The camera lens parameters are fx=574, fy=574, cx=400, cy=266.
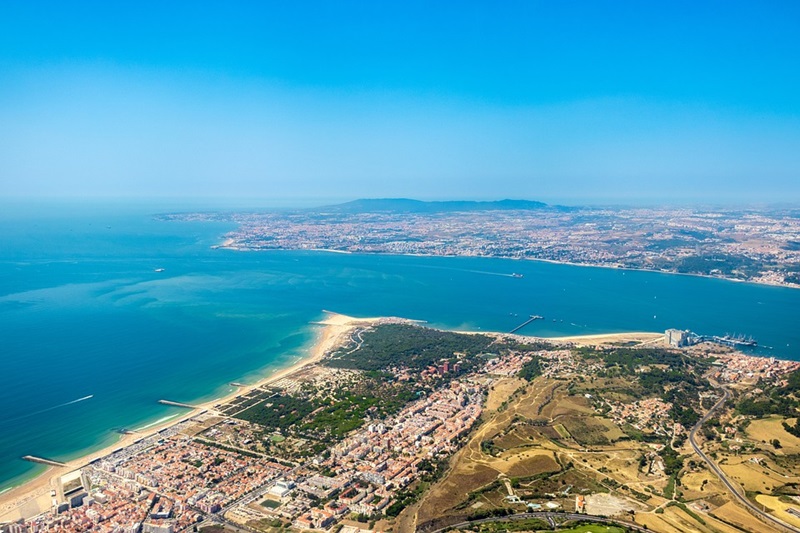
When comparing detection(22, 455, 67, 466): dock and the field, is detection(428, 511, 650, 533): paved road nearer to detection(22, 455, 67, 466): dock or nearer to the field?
the field

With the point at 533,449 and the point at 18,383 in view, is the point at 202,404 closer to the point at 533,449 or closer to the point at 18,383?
the point at 18,383

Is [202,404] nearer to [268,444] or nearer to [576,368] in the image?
[268,444]

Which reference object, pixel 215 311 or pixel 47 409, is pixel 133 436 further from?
pixel 215 311

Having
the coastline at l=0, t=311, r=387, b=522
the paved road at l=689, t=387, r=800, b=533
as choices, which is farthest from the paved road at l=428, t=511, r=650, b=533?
the coastline at l=0, t=311, r=387, b=522

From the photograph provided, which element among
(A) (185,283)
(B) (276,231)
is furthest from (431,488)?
(B) (276,231)

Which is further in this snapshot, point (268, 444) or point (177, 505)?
point (268, 444)

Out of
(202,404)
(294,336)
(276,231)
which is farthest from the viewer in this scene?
(276,231)

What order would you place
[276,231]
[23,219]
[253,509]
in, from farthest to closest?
[23,219], [276,231], [253,509]
